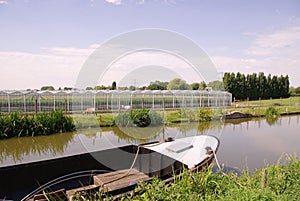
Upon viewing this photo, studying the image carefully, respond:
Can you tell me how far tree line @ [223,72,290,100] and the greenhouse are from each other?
38.8 ft

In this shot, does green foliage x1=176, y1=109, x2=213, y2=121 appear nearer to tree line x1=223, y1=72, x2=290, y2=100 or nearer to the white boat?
the white boat

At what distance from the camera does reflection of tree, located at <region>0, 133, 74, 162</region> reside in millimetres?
7311

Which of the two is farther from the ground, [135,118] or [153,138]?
[135,118]

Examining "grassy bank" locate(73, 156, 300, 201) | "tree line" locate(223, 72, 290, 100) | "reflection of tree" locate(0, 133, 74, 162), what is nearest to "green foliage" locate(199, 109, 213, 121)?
"reflection of tree" locate(0, 133, 74, 162)

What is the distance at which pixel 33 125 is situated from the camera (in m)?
9.23

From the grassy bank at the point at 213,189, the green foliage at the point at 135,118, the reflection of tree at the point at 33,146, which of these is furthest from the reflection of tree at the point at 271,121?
the grassy bank at the point at 213,189

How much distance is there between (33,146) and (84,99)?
16.7ft

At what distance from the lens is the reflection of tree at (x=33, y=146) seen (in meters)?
7.31

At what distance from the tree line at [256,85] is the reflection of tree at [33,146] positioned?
746 inches

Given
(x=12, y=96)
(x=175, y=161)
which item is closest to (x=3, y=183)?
(x=175, y=161)

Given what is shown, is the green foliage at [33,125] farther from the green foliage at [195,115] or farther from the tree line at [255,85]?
the tree line at [255,85]

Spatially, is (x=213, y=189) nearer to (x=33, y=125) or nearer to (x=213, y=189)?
(x=213, y=189)

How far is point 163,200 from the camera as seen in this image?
1938mm

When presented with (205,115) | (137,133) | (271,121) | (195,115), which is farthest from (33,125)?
(271,121)
